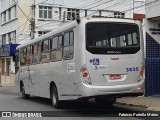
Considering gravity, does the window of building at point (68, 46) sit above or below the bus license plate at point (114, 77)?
above

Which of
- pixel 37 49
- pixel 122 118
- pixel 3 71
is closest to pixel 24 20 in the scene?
pixel 3 71

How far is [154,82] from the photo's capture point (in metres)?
19.0

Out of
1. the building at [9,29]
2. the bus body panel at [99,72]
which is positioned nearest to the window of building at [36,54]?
the bus body panel at [99,72]

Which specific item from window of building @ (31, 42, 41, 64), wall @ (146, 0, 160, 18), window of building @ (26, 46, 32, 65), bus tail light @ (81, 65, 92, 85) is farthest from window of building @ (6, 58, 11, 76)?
bus tail light @ (81, 65, 92, 85)


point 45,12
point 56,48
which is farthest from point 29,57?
point 45,12

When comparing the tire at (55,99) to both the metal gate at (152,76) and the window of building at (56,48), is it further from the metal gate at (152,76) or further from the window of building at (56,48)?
the metal gate at (152,76)

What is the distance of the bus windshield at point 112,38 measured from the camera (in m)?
12.9

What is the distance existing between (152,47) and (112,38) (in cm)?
718

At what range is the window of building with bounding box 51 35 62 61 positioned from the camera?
48.1ft

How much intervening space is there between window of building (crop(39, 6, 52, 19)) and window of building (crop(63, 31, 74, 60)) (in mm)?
30436

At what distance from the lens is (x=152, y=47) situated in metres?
19.9

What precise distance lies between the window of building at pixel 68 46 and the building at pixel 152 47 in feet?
19.7

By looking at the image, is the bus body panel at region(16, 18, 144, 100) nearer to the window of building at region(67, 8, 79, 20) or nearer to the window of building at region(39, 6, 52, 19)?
the window of building at region(39, 6, 52, 19)

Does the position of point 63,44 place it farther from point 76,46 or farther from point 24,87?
point 24,87
